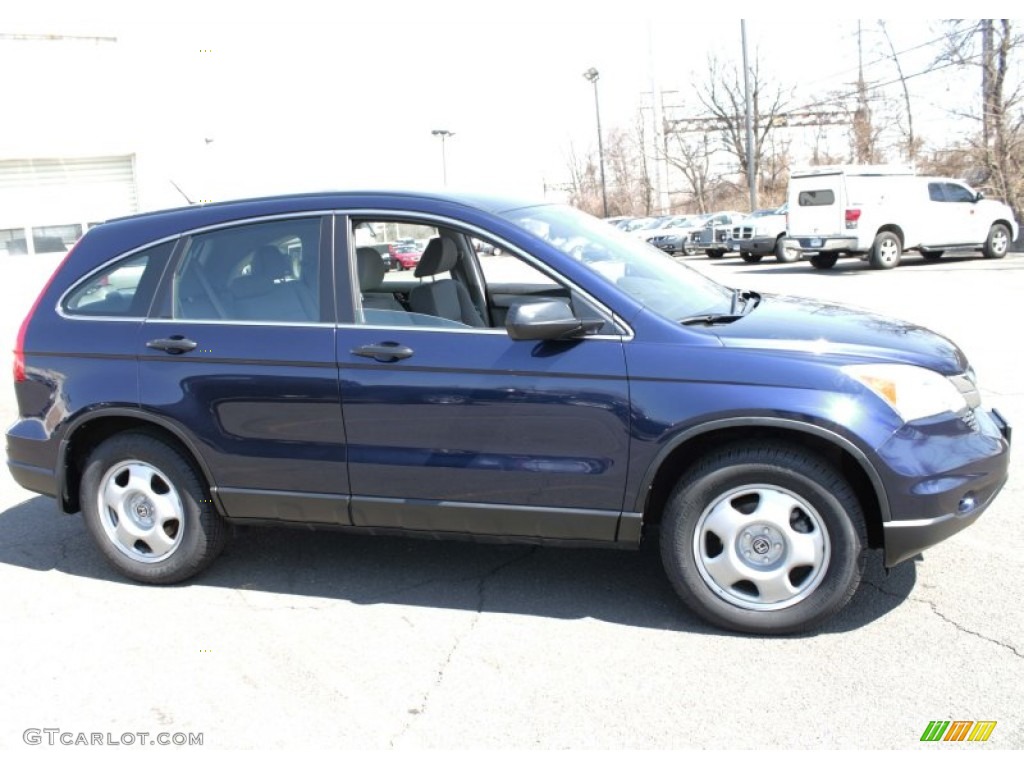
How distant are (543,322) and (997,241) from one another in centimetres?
2177

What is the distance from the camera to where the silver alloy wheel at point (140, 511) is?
429cm

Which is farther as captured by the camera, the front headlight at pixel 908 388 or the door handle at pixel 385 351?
the door handle at pixel 385 351

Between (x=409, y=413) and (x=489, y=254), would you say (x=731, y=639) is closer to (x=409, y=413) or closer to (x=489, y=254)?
(x=409, y=413)

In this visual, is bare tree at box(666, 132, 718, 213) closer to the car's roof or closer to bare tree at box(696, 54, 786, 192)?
bare tree at box(696, 54, 786, 192)

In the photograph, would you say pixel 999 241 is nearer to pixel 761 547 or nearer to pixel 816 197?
pixel 816 197

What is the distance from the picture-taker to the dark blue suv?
3.49 meters

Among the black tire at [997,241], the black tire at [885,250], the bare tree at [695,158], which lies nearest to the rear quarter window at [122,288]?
the black tire at [885,250]

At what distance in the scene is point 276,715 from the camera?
10.5 ft

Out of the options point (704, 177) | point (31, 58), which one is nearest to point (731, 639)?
point (31, 58)

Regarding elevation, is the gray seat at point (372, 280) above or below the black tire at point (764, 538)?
above

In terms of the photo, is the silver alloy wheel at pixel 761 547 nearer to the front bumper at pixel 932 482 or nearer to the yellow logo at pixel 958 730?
the front bumper at pixel 932 482

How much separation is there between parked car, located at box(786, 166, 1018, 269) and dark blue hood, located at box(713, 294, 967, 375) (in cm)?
1758

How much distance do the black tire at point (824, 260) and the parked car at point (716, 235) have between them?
488cm

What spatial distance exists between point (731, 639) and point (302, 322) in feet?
7.39
